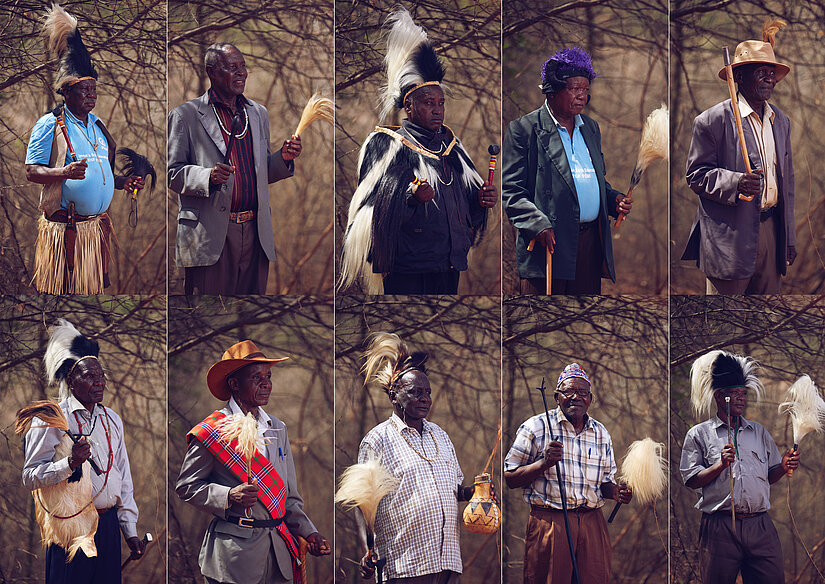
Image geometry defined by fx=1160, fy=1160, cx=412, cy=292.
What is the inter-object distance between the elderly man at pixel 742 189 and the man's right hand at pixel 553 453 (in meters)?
1.42

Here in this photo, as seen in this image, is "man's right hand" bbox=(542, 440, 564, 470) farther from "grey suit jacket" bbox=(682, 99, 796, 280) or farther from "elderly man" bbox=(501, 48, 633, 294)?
"grey suit jacket" bbox=(682, 99, 796, 280)

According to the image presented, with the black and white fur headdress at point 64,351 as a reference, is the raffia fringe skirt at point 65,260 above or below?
above

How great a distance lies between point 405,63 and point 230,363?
2.01 metres

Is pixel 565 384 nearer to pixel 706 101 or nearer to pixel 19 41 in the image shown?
pixel 706 101

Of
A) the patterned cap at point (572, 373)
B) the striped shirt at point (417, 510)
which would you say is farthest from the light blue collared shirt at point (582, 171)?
the striped shirt at point (417, 510)

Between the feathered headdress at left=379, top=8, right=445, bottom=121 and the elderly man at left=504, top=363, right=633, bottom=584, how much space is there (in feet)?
6.08

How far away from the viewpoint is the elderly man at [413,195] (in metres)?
6.60

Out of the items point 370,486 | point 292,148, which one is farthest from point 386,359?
point 292,148

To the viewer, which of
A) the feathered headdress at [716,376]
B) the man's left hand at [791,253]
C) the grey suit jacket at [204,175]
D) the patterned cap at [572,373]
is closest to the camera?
the grey suit jacket at [204,175]

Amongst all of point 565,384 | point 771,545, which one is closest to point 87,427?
point 565,384

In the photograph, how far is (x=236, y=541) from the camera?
6.00 metres

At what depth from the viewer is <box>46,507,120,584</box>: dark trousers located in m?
6.43

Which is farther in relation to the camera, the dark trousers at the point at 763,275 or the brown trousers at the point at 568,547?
the dark trousers at the point at 763,275

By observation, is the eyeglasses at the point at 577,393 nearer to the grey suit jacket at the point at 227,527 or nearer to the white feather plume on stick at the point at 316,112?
the grey suit jacket at the point at 227,527
